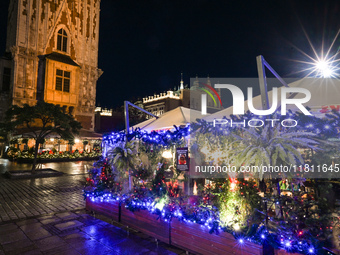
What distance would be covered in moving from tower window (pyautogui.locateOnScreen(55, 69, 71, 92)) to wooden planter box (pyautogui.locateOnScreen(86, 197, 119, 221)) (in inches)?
900

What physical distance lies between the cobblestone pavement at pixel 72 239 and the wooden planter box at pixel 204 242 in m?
0.30

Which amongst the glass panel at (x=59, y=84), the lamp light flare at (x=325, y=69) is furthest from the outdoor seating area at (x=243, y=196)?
the glass panel at (x=59, y=84)

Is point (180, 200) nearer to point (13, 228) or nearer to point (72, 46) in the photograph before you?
point (13, 228)

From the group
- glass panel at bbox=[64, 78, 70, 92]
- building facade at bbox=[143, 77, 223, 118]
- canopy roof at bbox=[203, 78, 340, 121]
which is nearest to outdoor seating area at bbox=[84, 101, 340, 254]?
canopy roof at bbox=[203, 78, 340, 121]

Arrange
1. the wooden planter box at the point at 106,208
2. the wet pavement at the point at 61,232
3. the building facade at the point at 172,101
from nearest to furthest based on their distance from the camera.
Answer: the wet pavement at the point at 61,232
the wooden planter box at the point at 106,208
the building facade at the point at 172,101

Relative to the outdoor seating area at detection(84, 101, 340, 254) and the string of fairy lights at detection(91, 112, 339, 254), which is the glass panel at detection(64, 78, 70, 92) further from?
the outdoor seating area at detection(84, 101, 340, 254)

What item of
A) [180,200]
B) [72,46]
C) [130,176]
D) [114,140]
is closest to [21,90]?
[72,46]

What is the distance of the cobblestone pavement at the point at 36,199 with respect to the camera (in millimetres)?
6949

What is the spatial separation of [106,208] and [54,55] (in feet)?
80.5

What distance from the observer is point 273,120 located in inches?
141

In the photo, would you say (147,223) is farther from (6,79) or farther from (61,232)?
(6,79)

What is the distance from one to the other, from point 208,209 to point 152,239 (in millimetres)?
1892

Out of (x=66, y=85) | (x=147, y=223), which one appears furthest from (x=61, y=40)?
(x=147, y=223)

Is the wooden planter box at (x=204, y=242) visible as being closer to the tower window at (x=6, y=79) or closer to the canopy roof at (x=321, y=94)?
the canopy roof at (x=321, y=94)
